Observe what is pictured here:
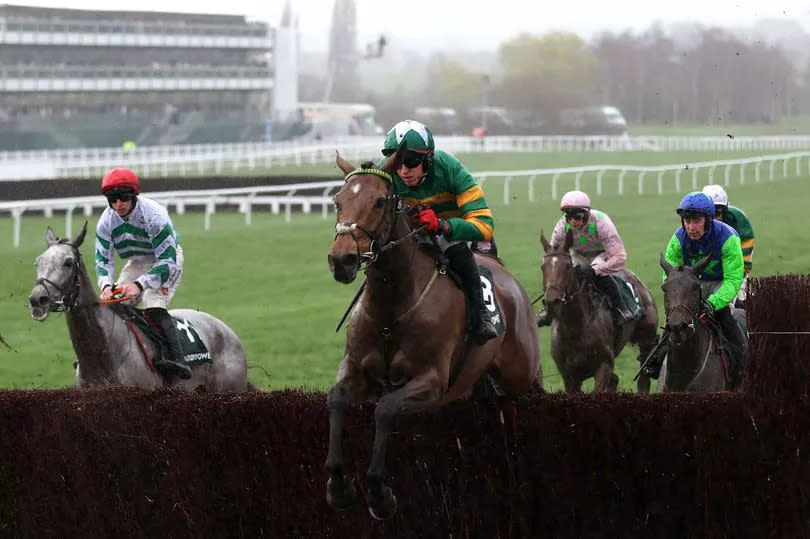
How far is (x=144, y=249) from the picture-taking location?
751cm

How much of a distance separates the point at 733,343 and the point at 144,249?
3200 millimetres

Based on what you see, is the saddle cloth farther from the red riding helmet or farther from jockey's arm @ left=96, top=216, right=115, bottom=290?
the red riding helmet

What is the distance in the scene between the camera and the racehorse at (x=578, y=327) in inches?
335

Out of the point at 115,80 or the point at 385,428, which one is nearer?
the point at 385,428

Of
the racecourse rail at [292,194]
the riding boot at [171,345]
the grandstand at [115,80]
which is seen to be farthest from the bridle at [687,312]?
the grandstand at [115,80]

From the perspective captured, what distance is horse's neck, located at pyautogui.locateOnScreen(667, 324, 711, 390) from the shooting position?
7.09 metres

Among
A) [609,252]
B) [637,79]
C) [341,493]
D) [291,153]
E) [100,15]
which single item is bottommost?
[291,153]

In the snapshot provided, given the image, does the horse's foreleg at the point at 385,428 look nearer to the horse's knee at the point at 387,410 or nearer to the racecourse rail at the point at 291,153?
the horse's knee at the point at 387,410

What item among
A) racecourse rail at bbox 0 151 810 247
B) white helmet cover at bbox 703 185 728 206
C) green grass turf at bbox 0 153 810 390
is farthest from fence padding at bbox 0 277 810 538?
racecourse rail at bbox 0 151 810 247

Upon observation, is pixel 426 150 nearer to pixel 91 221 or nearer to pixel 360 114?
pixel 91 221

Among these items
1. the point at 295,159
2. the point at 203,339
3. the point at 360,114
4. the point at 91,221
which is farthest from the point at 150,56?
the point at 203,339

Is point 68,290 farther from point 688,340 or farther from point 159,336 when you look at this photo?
point 688,340

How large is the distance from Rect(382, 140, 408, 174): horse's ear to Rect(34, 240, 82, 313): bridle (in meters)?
2.27

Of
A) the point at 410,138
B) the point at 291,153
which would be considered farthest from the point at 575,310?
the point at 291,153
